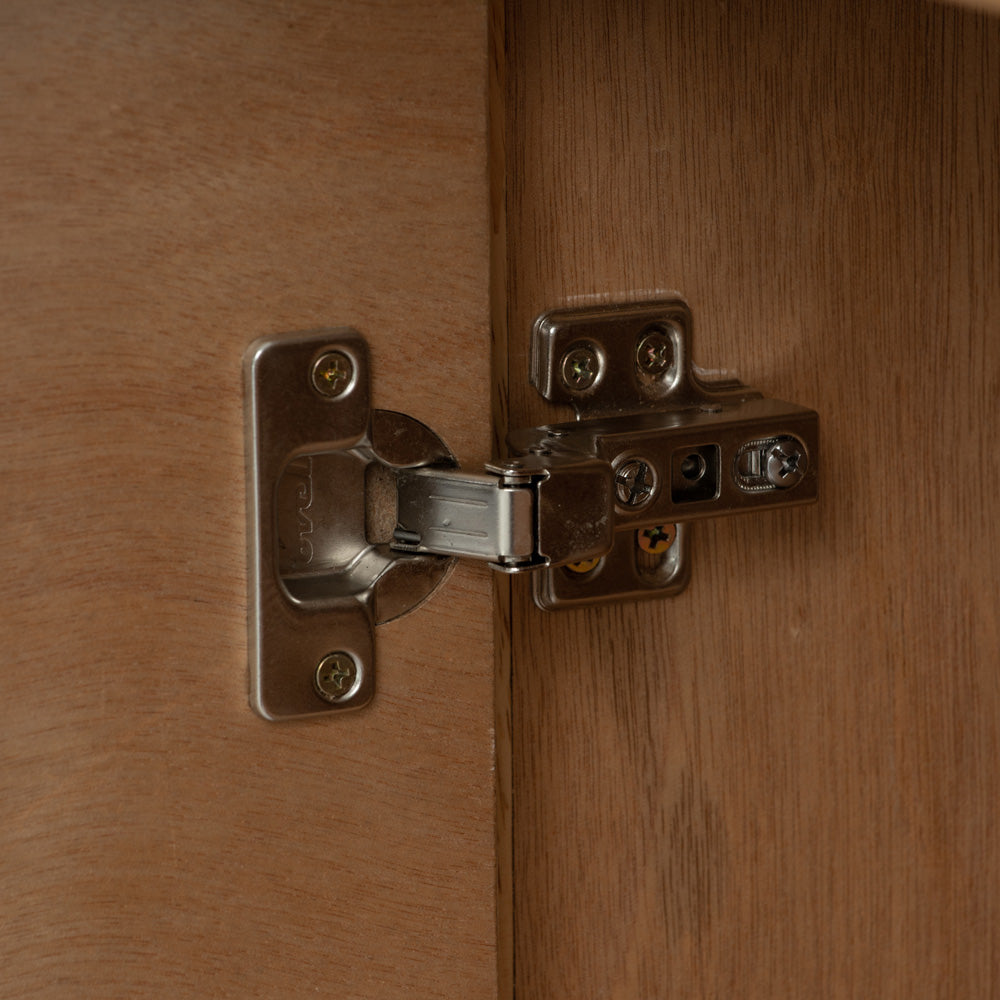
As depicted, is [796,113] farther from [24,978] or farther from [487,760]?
[24,978]

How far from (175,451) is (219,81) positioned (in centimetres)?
12

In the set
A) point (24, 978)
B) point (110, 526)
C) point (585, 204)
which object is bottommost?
point (24, 978)

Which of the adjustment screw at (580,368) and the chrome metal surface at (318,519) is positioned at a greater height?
the adjustment screw at (580,368)

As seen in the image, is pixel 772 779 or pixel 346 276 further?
pixel 772 779

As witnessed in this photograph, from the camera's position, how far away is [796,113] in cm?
63

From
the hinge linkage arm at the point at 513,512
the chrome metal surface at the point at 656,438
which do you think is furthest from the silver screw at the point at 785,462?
the hinge linkage arm at the point at 513,512

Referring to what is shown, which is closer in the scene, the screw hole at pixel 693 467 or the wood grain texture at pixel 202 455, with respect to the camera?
the wood grain texture at pixel 202 455

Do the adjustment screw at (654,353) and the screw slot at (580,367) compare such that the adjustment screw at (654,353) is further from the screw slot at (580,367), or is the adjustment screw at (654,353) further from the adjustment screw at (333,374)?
the adjustment screw at (333,374)

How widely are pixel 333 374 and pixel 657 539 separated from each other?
180mm

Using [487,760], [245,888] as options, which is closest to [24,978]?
[245,888]

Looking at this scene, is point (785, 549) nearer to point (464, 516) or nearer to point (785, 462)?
point (785, 462)

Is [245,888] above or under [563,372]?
under

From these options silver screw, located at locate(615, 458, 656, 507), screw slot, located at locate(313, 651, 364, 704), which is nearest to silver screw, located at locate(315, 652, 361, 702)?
screw slot, located at locate(313, 651, 364, 704)

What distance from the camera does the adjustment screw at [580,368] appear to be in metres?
0.59
